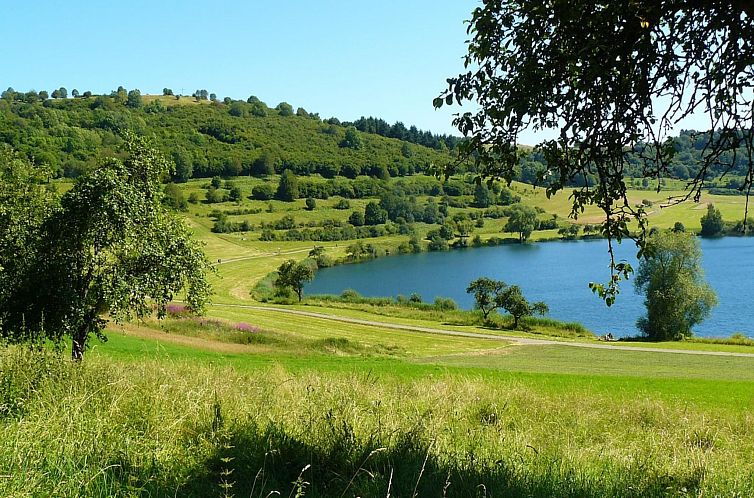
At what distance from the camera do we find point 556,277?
93.6 meters

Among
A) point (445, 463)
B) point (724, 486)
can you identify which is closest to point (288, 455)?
point (445, 463)

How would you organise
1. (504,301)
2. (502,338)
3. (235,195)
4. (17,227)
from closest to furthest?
(17,227) < (502,338) < (504,301) < (235,195)

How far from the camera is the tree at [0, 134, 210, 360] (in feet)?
50.1

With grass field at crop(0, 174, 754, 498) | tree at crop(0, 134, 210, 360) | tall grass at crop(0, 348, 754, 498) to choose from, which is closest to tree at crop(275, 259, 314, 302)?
tree at crop(0, 134, 210, 360)

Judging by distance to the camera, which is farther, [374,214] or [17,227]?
[374,214]

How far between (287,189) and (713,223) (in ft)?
340

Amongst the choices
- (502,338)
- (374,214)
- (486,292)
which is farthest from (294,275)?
(374,214)

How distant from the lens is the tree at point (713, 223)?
356 feet

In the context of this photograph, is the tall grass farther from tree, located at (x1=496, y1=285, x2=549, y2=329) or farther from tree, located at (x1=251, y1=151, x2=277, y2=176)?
tree, located at (x1=251, y1=151, x2=277, y2=176)

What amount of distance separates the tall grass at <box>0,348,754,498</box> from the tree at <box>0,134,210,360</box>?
954cm

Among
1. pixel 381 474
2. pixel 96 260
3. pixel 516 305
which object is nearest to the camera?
pixel 381 474

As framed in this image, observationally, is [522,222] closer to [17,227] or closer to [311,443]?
[17,227]

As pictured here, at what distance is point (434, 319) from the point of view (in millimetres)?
65500

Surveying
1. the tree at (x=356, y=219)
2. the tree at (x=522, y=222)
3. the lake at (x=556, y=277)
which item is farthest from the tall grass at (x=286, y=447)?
the tree at (x=356, y=219)
